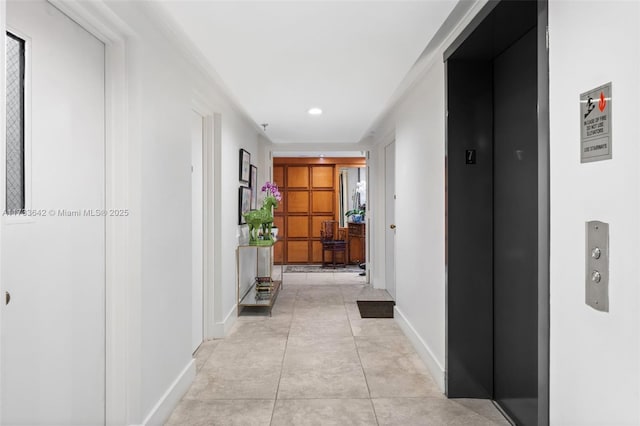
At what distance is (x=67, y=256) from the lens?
171 cm

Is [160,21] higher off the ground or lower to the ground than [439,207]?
higher

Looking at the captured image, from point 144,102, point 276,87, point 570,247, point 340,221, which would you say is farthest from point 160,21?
point 340,221

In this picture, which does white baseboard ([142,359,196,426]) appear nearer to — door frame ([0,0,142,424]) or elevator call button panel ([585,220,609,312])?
door frame ([0,0,142,424])

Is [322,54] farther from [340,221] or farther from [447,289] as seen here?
[340,221]

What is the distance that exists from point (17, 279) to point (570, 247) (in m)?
1.85

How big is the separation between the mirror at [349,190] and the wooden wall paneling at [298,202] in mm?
770

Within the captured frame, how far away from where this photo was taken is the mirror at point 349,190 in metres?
9.05

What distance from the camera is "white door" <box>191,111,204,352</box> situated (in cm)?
356

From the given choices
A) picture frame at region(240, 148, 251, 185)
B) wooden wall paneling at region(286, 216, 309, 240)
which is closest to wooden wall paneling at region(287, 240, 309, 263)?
wooden wall paneling at region(286, 216, 309, 240)

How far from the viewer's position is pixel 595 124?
1195mm

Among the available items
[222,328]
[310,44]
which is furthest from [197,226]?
[310,44]

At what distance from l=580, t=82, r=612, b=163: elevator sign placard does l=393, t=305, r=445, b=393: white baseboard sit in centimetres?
198

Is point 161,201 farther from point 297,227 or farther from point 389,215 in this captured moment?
point 297,227

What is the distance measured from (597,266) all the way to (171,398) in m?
2.35
